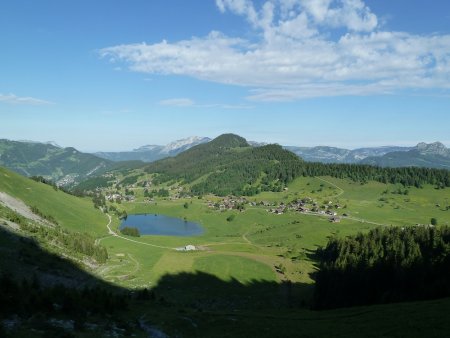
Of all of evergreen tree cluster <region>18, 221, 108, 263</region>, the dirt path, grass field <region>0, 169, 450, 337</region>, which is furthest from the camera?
the dirt path

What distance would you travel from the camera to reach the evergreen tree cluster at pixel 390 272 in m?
78.7

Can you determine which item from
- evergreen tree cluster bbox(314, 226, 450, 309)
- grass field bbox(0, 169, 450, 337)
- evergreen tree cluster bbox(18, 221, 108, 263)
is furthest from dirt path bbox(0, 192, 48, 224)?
evergreen tree cluster bbox(314, 226, 450, 309)

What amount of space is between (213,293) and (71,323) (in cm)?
7579

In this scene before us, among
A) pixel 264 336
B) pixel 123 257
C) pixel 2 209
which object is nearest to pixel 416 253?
pixel 264 336

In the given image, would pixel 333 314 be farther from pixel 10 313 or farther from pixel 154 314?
pixel 10 313

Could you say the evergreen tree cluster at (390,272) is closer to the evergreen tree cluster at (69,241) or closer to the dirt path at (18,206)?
the evergreen tree cluster at (69,241)

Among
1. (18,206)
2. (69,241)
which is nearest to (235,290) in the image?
(69,241)

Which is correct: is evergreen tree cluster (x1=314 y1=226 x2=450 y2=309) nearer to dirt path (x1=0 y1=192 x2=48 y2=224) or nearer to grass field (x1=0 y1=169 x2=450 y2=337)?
grass field (x1=0 y1=169 x2=450 y2=337)

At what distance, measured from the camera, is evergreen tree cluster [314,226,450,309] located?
78688 mm

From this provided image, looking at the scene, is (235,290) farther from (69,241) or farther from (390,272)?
(69,241)

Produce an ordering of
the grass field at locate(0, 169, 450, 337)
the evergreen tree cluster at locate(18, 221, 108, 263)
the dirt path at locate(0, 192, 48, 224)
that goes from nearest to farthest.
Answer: the grass field at locate(0, 169, 450, 337), the evergreen tree cluster at locate(18, 221, 108, 263), the dirt path at locate(0, 192, 48, 224)

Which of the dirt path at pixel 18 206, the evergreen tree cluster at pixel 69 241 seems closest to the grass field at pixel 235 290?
the evergreen tree cluster at pixel 69 241

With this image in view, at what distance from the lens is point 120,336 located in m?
43.7

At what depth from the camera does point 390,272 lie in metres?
90.5
